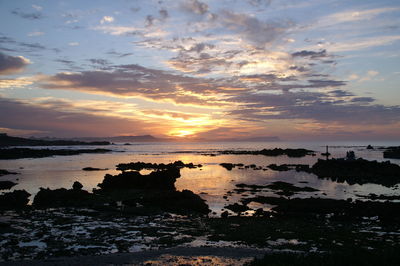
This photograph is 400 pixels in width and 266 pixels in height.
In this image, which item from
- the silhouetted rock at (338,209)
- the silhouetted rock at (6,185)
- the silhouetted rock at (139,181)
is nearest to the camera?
the silhouetted rock at (338,209)

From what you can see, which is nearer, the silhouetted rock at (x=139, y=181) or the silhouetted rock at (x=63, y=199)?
the silhouetted rock at (x=63, y=199)

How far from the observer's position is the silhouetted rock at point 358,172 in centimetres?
5470

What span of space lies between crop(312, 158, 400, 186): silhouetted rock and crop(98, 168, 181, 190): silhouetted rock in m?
31.8

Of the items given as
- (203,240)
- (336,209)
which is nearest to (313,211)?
(336,209)

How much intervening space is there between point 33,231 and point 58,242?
3481 mm

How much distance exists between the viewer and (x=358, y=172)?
63625 mm

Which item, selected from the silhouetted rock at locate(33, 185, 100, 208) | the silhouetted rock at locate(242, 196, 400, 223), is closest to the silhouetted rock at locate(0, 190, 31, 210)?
the silhouetted rock at locate(33, 185, 100, 208)

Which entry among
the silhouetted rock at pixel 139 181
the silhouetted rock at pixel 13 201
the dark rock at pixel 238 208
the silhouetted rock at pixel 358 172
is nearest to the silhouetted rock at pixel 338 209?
the dark rock at pixel 238 208

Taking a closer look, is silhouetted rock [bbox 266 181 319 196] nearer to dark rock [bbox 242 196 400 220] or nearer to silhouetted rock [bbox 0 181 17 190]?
dark rock [bbox 242 196 400 220]

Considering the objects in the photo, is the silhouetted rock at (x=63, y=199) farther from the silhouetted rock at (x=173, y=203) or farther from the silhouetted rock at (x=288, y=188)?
the silhouetted rock at (x=288, y=188)

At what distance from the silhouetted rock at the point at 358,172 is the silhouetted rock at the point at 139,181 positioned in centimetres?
3176

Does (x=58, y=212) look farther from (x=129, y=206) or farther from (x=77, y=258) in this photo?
(x=77, y=258)

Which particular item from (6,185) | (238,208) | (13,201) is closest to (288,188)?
(238,208)

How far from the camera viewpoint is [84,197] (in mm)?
34531
